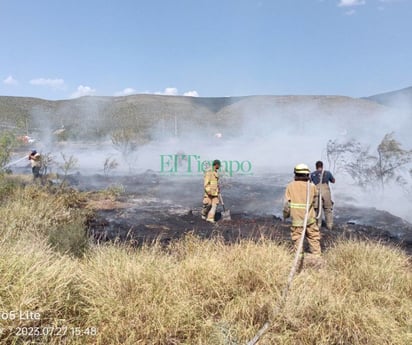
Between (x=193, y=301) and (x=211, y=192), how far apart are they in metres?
5.21

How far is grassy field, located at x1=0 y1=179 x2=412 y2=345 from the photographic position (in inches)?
110

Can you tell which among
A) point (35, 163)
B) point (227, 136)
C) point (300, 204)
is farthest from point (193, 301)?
point (227, 136)

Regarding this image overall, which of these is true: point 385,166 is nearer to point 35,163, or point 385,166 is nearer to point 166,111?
point 35,163

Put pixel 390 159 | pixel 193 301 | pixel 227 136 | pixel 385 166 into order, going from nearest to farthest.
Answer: pixel 193 301
pixel 390 159
pixel 385 166
pixel 227 136

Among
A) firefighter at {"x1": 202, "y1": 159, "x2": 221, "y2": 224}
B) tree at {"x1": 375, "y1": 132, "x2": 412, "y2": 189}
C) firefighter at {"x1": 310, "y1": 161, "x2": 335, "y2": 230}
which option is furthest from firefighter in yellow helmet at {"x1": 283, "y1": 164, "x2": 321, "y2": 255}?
tree at {"x1": 375, "y1": 132, "x2": 412, "y2": 189}

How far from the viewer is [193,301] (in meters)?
3.32

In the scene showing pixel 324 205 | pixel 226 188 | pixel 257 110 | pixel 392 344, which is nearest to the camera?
pixel 392 344

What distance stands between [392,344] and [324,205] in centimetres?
503

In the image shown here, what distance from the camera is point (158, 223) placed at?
8.38 metres

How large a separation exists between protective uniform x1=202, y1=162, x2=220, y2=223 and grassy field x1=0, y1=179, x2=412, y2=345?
417cm

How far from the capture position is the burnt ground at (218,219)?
7.25 meters

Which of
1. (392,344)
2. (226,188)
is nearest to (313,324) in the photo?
(392,344)

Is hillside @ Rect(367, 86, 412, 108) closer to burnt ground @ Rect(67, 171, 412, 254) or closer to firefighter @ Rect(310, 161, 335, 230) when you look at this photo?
burnt ground @ Rect(67, 171, 412, 254)

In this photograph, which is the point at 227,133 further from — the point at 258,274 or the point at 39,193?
the point at 258,274
